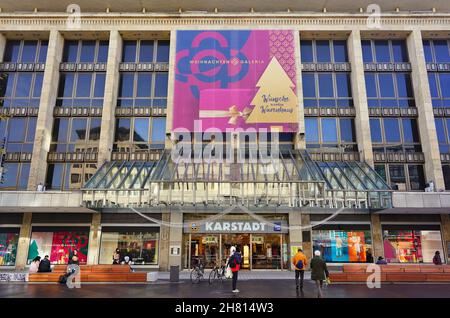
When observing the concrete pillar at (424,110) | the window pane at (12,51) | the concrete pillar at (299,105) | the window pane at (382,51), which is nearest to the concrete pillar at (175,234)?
the concrete pillar at (299,105)

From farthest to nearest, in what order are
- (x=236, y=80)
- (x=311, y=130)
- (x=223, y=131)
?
1. (x=311, y=130)
2. (x=236, y=80)
3. (x=223, y=131)

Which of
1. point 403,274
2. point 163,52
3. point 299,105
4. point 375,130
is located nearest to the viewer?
point 403,274

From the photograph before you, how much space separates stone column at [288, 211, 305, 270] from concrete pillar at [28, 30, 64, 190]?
20.3 metres

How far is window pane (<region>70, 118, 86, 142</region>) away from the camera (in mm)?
28169

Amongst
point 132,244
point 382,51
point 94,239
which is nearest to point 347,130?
point 382,51

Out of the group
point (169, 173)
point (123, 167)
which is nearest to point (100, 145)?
point (123, 167)

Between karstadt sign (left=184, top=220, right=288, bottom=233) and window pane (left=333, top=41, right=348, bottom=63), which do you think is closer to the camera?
karstadt sign (left=184, top=220, right=288, bottom=233)

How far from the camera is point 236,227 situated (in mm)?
25453

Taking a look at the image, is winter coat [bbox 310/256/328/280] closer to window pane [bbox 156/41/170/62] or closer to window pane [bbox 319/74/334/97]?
window pane [bbox 319/74/334/97]

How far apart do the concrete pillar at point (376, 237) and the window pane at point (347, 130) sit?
22.4ft

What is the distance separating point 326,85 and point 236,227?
15197mm

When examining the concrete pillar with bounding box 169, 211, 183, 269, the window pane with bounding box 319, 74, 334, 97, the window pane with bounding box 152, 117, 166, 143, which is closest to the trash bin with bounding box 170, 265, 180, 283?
the concrete pillar with bounding box 169, 211, 183, 269

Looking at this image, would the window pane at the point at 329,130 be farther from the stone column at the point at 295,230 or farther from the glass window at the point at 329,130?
the stone column at the point at 295,230

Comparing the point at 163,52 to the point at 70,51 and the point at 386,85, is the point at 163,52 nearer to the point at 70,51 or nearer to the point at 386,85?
the point at 70,51
